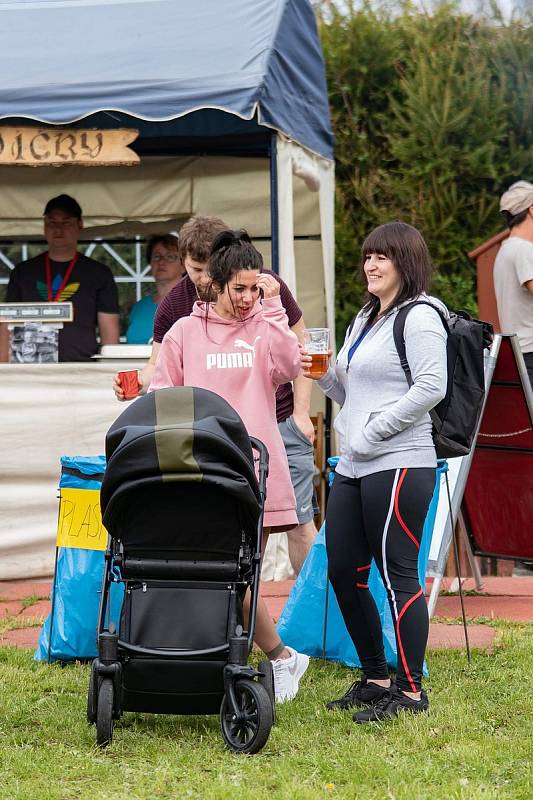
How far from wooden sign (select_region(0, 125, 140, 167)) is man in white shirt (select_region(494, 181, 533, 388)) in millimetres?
2079

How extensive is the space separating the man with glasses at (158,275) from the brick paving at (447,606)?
1874 mm

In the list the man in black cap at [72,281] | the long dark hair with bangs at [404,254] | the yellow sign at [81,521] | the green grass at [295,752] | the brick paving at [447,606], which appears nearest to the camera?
the green grass at [295,752]

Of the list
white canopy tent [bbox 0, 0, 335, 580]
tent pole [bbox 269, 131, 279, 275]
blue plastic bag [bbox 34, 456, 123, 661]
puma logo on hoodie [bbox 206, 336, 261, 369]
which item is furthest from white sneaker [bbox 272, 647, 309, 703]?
tent pole [bbox 269, 131, 279, 275]

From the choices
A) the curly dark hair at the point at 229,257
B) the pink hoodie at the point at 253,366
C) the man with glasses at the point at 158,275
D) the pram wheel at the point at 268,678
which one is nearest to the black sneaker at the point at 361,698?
the pram wheel at the point at 268,678

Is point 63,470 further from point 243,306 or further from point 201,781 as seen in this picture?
point 201,781

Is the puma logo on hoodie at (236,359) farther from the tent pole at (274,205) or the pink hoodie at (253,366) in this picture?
the tent pole at (274,205)

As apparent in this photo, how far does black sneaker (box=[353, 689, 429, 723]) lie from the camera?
401 centimetres

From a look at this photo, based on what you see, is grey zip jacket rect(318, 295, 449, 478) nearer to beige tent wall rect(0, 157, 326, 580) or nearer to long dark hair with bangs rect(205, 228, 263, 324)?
long dark hair with bangs rect(205, 228, 263, 324)

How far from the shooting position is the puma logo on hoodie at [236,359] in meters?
4.25

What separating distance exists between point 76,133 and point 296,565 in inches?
103

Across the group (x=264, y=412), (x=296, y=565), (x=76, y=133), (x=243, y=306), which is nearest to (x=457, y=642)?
(x=296, y=565)

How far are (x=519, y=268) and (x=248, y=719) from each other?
3.59m

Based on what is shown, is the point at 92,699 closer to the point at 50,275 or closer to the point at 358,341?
the point at 358,341

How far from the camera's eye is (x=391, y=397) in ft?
13.4
